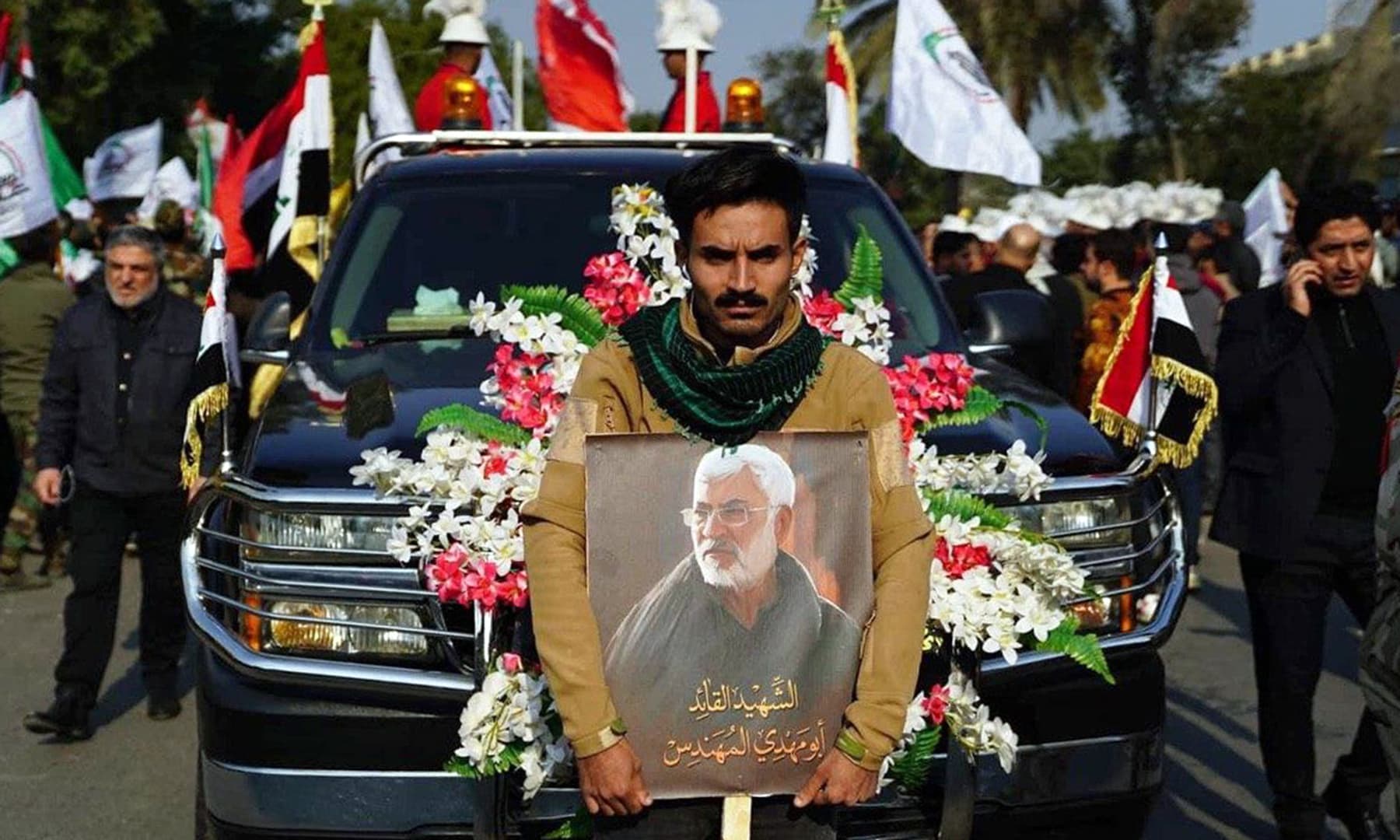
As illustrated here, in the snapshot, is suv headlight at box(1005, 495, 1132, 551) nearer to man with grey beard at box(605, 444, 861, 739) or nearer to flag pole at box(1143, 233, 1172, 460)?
flag pole at box(1143, 233, 1172, 460)

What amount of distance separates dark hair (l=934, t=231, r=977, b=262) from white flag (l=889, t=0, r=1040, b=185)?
2.99 meters

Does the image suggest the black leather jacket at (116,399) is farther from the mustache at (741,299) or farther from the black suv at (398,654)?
the mustache at (741,299)

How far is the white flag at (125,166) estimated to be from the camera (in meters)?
18.2

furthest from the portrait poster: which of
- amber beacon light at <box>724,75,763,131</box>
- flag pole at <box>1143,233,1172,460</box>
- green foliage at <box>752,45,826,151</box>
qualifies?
green foliage at <box>752,45,826,151</box>

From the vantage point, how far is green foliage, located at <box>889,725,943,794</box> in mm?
4395

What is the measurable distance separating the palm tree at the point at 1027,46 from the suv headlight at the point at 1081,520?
1310 inches

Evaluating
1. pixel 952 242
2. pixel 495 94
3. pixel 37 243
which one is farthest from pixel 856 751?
pixel 952 242

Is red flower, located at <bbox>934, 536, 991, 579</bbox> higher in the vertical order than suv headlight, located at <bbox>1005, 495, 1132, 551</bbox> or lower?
higher

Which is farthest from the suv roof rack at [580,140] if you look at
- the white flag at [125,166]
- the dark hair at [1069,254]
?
the white flag at [125,166]

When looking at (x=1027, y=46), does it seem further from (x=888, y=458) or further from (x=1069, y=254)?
(x=888, y=458)

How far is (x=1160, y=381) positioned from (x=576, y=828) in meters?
2.61

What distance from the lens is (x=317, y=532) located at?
5070mm

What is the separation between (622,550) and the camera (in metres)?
3.59

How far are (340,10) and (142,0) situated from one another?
17.3 m
